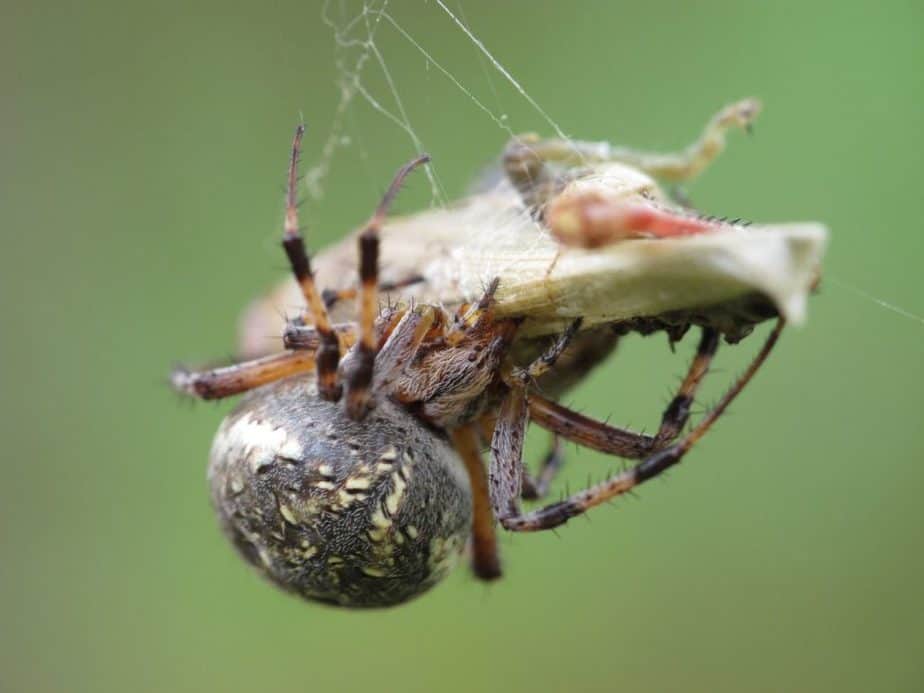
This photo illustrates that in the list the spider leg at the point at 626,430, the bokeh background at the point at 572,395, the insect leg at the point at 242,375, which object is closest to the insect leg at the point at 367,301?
the insect leg at the point at 242,375

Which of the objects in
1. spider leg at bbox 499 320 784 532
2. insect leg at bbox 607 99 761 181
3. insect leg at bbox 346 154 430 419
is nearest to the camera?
insect leg at bbox 346 154 430 419

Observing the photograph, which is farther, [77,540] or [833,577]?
[77,540]

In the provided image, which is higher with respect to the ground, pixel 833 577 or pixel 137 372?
pixel 137 372

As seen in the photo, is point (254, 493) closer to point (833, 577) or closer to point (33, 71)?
point (833, 577)

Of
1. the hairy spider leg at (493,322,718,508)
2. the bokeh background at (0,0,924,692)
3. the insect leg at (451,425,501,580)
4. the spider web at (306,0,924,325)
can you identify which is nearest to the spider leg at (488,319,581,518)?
the hairy spider leg at (493,322,718,508)

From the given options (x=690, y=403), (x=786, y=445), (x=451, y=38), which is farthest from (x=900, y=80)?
(x=690, y=403)

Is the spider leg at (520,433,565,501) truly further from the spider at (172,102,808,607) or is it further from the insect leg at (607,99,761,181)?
the insect leg at (607,99,761,181)
